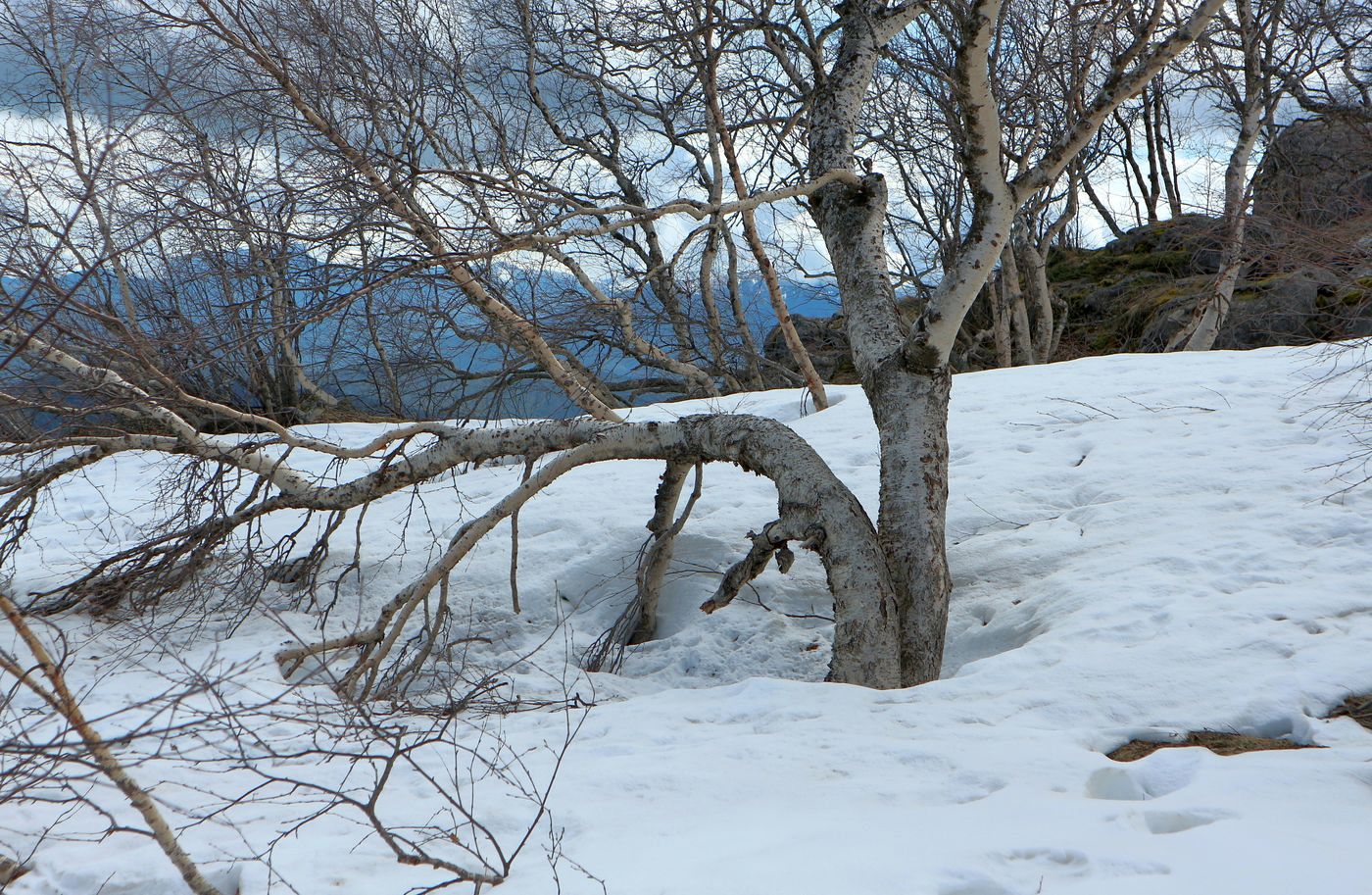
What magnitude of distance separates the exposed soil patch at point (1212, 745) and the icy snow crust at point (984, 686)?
0.04 m

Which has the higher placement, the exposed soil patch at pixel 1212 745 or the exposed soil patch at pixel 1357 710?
A: the exposed soil patch at pixel 1357 710

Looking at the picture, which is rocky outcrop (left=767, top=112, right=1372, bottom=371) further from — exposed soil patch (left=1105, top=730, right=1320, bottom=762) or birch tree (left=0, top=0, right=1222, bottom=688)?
exposed soil patch (left=1105, top=730, right=1320, bottom=762)

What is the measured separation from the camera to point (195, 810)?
2.97 metres

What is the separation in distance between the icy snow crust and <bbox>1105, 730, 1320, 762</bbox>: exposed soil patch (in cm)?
4

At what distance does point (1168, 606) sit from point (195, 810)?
11.9ft

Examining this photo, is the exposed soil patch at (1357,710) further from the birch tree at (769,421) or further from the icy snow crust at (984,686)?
the birch tree at (769,421)

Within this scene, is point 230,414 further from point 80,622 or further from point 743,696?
point 743,696

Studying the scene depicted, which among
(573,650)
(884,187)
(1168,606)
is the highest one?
A: (884,187)

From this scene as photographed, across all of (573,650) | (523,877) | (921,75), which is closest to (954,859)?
(523,877)

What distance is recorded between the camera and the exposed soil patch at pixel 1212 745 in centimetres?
287

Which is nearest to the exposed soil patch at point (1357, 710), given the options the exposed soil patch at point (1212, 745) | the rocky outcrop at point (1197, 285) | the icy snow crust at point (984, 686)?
the icy snow crust at point (984, 686)

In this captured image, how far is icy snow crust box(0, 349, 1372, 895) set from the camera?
7.50 ft

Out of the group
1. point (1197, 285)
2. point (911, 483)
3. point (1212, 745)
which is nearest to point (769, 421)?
point (911, 483)

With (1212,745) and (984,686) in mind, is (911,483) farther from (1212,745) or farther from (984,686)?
(1212,745)
